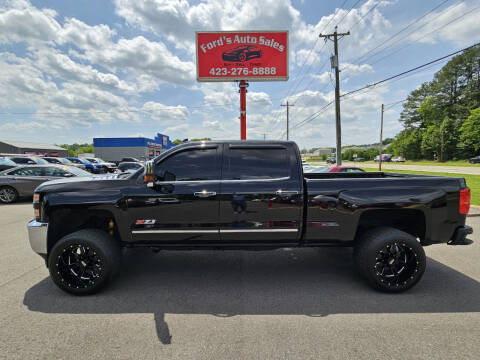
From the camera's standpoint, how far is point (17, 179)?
947cm

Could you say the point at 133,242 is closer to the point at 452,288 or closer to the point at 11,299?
the point at 11,299

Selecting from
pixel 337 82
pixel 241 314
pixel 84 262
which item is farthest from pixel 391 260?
pixel 337 82

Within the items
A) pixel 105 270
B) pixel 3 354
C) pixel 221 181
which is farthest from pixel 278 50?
pixel 3 354

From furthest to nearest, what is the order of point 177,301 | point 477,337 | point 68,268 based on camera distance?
point 68,268
point 177,301
point 477,337

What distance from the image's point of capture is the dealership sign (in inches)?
557

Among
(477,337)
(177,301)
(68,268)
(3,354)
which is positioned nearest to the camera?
(3,354)

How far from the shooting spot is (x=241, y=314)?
2.60 meters

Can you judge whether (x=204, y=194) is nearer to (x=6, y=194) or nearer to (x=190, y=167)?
(x=190, y=167)

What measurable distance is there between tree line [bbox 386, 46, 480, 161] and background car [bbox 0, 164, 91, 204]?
200 feet

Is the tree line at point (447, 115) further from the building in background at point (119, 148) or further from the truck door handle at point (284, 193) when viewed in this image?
the truck door handle at point (284, 193)

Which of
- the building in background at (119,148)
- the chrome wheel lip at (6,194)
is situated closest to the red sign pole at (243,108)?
the chrome wheel lip at (6,194)

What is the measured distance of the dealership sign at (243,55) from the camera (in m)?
14.1

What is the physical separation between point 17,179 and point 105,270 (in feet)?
31.4

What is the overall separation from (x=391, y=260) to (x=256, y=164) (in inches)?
81.7
